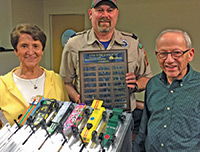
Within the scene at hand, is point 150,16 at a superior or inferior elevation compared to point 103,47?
superior

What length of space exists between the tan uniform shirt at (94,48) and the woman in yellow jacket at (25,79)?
218 millimetres

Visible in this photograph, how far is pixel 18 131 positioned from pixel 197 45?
135 inches

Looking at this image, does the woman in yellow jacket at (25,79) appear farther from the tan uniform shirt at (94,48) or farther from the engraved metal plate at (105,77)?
the engraved metal plate at (105,77)

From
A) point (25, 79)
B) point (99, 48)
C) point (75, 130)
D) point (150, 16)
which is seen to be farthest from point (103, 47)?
point (150, 16)

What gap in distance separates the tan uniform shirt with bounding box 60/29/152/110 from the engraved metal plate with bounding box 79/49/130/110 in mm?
281

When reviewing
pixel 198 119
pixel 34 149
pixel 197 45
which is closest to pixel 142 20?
pixel 197 45

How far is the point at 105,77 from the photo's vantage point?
5.16ft

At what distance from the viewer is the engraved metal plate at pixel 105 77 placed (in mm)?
1544

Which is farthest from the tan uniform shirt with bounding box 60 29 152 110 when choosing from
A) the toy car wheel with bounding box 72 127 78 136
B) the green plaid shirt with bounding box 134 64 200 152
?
the toy car wheel with bounding box 72 127 78 136

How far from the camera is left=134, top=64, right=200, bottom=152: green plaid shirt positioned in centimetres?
114

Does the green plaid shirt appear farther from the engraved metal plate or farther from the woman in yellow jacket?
the woman in yellow jacket

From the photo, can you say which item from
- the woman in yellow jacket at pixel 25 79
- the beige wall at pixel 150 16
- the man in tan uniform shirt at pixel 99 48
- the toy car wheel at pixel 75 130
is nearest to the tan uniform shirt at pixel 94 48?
the man in tan uniform shirt at pixel 99 48

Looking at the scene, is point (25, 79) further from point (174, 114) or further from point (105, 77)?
point (174, 114)

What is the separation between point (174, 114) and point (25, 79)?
1.20m
